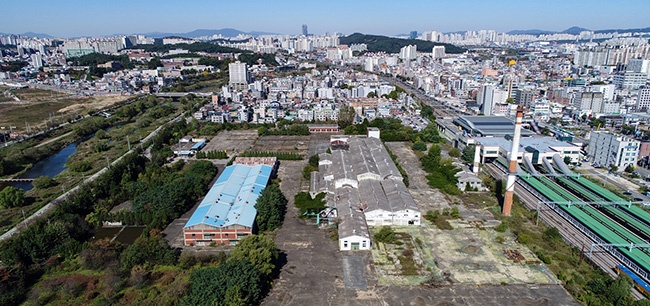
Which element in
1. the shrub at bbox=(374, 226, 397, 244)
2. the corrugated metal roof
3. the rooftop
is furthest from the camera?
the rooftop

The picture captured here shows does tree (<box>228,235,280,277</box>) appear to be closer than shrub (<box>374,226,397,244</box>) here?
Yes

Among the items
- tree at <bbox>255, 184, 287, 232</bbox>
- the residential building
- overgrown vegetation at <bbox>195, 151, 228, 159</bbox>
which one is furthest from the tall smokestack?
the residential building

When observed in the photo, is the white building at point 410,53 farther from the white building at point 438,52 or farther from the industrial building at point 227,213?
the industrial building at point 227,213

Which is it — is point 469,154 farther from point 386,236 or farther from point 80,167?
point 80,167

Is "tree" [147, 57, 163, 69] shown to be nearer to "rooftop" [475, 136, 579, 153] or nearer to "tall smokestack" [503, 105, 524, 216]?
"rooftop" [475, 136, 579, 153]

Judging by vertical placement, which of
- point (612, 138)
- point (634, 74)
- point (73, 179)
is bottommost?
point (73, 179)

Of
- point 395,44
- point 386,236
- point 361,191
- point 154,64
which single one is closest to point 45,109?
point 154,64

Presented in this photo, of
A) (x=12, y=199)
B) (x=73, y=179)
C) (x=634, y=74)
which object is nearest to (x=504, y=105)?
(x=634, y=74)

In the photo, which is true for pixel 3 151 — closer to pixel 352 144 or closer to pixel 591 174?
pixel 352 144
